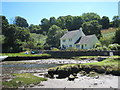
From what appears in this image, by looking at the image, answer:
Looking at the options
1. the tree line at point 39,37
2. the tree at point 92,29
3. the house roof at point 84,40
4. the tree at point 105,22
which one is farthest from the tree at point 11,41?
the tree at point 105,22

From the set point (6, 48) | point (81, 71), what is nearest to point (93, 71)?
point (81, 71)

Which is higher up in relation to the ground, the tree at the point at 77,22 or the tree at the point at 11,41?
the tree at the point at 77,22

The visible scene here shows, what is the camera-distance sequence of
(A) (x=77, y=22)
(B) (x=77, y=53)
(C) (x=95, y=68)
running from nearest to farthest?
(C) (x=95, y=68) < (B) (x=77, y=53) < (A) (x=77, y=22)

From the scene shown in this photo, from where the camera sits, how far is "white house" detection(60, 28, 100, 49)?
186 ft

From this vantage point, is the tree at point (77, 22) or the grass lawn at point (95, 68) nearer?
the grass lawn at point (95, 68)

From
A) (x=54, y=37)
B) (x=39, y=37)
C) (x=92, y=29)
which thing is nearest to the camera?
(x=54, y=37)

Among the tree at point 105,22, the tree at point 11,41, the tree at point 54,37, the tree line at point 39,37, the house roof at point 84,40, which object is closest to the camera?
the house roof at point 84,40

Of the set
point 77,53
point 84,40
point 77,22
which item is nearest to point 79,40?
point 84,40

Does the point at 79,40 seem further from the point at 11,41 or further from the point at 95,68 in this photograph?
the point at 95,68

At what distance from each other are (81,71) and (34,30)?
10663 centimetres

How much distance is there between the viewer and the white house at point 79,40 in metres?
56.6

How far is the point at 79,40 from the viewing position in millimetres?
60375

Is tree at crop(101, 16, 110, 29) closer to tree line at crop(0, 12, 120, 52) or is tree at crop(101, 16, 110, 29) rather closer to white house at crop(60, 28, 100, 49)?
tree line at crop(0, 12, 120, 52)

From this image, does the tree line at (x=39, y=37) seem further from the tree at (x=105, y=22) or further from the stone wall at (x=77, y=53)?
the stone wall at (x=77, y=53)
